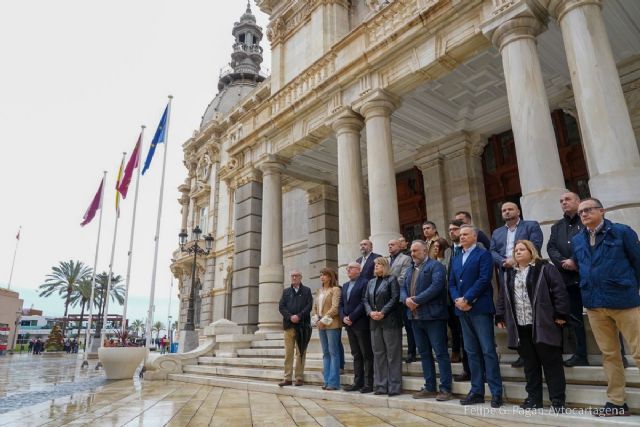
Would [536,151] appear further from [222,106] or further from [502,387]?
[222,106]

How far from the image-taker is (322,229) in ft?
49.0

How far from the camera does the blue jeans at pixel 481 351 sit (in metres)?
4.21

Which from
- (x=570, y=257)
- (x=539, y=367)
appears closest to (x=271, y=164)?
(x=570, y=257)

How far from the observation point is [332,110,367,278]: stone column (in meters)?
8.81

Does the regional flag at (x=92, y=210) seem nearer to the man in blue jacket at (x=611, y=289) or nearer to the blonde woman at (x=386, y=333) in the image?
the blonde woman at (x=386, y=333)

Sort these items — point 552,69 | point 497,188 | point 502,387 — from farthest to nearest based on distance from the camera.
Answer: point 497,188, point 552,69, point 502,387

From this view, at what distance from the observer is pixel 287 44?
1463 centimetres

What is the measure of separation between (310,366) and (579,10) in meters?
7.31

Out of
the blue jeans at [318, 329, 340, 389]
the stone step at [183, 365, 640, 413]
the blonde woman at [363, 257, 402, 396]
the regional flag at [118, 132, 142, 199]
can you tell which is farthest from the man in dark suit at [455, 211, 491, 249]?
the regional flag at [118, 132, 142, 199]

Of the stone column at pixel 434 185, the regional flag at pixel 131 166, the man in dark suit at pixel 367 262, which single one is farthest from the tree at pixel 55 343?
the man in dark suit at pixel 367 262

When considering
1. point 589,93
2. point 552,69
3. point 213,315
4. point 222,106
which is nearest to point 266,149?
point 552,69

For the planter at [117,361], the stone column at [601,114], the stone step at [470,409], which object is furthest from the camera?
the planter at [117,361]

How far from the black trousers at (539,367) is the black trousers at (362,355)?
2.13m

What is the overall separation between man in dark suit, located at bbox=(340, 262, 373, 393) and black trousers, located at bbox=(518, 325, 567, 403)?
2.15m
